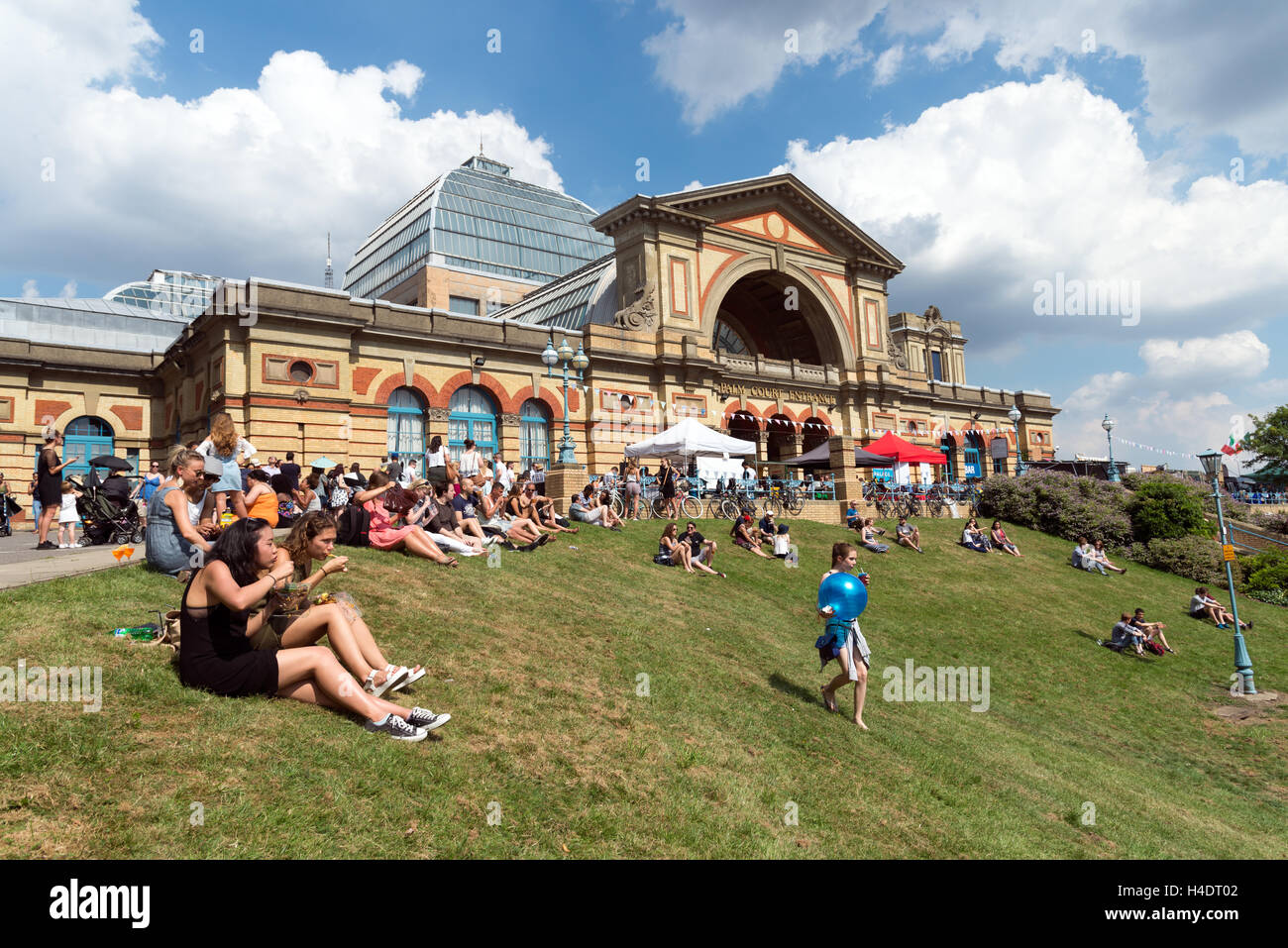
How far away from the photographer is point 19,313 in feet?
113

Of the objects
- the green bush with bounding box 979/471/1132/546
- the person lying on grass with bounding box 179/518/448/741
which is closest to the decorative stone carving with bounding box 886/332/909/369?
the green bush with bounding box 979/471/1132/546

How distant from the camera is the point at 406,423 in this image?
27.2 metres

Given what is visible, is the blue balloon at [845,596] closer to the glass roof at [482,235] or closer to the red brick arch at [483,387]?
the red brick arch at [483,387]

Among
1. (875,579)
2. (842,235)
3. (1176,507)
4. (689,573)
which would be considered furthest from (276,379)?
(1176,507)

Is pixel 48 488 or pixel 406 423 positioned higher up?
pixel 406 423

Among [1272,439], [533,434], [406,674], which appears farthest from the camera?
[1272,439]

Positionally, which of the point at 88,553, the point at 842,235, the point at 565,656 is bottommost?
the point at 565,656

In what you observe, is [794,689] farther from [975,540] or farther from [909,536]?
[975,540]

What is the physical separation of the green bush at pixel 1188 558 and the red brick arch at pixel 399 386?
26.5 m

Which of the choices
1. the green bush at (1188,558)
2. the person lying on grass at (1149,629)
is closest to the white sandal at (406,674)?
the person lying on grass at (1149,629)

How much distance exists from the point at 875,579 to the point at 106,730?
55.5 ft

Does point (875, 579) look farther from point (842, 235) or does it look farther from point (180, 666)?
point (842, 235)

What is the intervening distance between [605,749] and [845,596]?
3780mm

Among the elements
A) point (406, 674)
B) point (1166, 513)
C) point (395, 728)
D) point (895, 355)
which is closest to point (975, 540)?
point (1166, 513)
